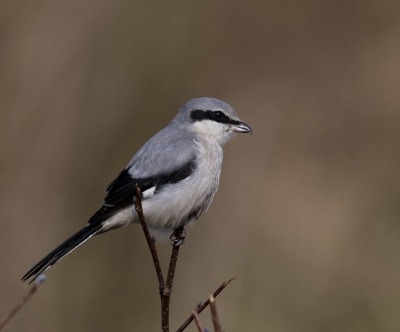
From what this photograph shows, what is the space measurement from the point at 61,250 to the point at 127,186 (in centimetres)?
47

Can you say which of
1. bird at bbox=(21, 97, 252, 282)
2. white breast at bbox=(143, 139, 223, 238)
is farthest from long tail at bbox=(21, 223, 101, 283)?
white breast at bbox=(143, 139, 223, 238)

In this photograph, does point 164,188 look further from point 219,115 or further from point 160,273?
point 160,273

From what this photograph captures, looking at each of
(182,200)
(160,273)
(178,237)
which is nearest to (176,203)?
(182,200)

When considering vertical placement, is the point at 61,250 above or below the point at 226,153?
below

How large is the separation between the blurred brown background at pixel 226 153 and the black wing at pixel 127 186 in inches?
62.4

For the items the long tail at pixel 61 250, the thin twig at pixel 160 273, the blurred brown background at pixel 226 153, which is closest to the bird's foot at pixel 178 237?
the long tail at pixel 61 250

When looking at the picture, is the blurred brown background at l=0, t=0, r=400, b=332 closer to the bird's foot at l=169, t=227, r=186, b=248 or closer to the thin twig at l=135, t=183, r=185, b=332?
the bird's foot at l=169, t=227, r=186, b=248

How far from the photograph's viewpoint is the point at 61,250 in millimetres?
2801

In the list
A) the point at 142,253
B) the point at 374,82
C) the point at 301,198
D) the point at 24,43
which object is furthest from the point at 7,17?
the point at 374,82

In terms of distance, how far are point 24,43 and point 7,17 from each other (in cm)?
23

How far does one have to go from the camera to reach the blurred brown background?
4508 mm

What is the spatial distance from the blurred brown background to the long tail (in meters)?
1.62

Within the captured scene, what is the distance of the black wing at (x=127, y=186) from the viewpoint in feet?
9.76

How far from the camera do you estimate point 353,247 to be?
4.76 m
